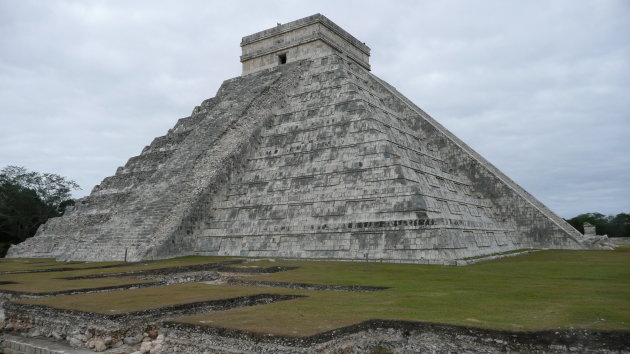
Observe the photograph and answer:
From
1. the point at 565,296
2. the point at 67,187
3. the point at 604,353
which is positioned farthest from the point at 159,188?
the point at 67,187

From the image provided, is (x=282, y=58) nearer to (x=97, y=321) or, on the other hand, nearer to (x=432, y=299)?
(x=432, y=299)

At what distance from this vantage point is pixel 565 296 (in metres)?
8.83

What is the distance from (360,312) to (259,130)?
55.6 ft

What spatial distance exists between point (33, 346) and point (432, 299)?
23.7ft

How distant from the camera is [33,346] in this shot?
27.5ft

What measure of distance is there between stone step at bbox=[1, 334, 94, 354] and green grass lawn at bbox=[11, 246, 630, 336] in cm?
72

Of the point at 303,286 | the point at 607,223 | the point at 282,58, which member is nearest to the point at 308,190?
the point at 303,286

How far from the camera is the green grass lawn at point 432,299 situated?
6.92m

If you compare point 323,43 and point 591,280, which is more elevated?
point 323,43

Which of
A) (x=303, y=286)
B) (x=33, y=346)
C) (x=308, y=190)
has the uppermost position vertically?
(x=308, y=190)

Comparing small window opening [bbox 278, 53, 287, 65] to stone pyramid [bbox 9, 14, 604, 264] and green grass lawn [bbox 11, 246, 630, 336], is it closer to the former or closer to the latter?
stone pyramid [bbox 9, 14, 604, 264]

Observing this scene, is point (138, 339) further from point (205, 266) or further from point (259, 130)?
point (259, 130)

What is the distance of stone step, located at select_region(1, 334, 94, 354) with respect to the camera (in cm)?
799

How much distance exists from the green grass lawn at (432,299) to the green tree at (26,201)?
1174 inches
